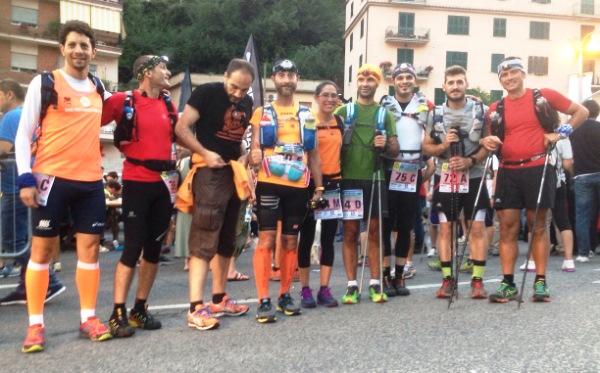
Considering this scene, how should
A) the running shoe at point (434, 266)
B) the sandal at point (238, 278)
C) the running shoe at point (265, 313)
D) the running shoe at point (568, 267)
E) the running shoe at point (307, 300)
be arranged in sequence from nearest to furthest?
the running shoe at point (265, 313) → the running shoe at point (307, 300) → the sandal at point (238, 278) → the running shoe at point (568, 267) → the running shoe at point (434, 266)

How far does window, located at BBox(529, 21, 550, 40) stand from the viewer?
172 ft

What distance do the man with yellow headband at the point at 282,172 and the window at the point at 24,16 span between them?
38.2m

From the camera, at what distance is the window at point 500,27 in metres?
51.9

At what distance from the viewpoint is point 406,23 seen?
51.1m

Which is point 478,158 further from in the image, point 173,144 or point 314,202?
point 173,144

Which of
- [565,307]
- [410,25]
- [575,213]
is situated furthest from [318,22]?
[565,307]

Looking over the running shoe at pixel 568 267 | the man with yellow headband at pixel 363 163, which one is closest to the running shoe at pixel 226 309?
the man with yellow headband at pixel 363 163

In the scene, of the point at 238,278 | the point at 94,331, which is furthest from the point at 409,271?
the point at 94,331

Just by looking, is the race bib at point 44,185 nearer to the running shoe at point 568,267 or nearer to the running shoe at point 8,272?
the running shoe at point 8,272

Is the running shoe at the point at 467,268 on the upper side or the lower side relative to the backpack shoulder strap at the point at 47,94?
lower

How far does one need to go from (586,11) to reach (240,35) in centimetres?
3217

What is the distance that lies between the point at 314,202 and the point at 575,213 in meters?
5.56

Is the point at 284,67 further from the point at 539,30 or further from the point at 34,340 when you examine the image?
the point at 539,30

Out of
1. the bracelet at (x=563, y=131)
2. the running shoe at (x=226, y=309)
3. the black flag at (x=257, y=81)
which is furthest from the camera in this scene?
the black flag at (x=257, y=81)
